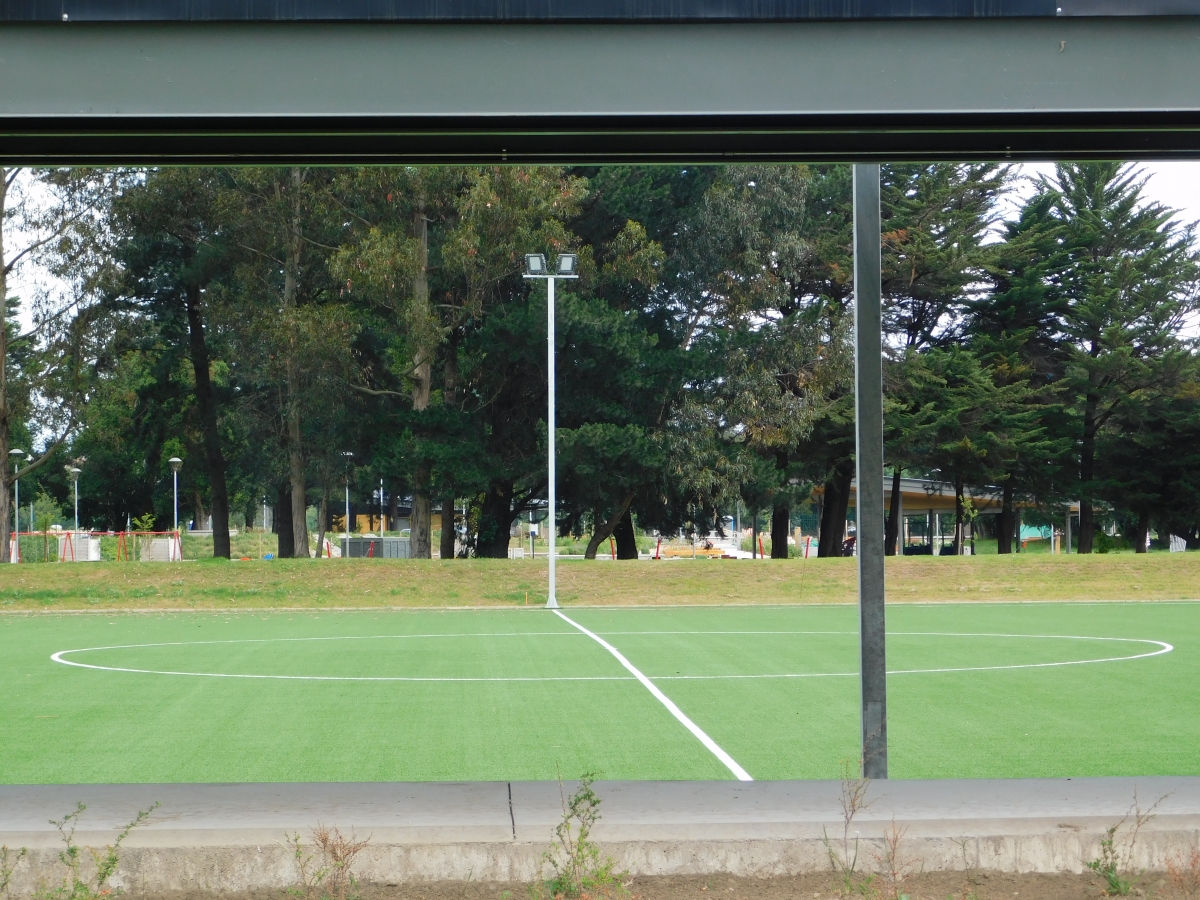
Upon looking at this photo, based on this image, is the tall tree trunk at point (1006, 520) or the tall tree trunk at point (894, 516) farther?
the tall tree trunk at point (1006, 520)

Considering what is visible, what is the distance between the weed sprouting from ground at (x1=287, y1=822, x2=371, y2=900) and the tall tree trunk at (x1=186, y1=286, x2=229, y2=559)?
39.5m

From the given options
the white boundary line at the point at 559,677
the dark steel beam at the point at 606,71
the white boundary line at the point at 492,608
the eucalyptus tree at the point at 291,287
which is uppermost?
the eucalyptus tree at the point at 291,287

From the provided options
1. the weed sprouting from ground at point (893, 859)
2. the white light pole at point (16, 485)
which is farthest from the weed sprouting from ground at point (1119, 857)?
the white light pole at point (16, 485)

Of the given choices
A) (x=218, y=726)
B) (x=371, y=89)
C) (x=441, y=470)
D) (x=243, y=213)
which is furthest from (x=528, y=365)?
(x=371, y=89)

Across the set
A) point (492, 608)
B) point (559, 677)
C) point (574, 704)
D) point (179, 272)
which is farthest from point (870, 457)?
point (179, 272)

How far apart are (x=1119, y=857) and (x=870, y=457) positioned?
2.04 metres

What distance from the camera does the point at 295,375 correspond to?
3797cm

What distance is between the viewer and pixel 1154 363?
148 ft

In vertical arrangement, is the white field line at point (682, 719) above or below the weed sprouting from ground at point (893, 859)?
below

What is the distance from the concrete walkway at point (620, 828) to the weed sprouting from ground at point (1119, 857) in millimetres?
18

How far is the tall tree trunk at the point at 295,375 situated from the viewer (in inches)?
1441

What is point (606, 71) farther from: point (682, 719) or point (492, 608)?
point (492, 608)

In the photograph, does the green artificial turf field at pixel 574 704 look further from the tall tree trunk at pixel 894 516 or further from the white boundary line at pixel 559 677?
the tall tree trunk at pixel 894 516

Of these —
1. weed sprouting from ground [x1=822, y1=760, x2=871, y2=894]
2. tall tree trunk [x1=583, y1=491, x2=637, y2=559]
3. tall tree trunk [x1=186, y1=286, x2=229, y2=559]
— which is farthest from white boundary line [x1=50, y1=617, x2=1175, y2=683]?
tall tree trunk [x1=186, y1=286, x2=229, y2=559]
